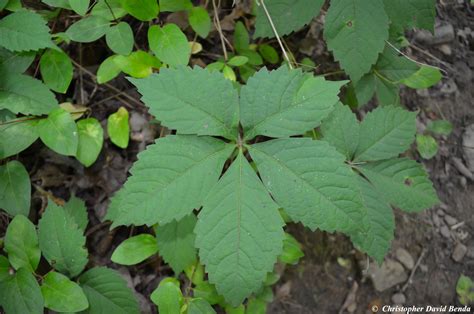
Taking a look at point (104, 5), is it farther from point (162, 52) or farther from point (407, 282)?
point (407, 282)

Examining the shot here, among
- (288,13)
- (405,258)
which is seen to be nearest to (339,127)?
(288,13)

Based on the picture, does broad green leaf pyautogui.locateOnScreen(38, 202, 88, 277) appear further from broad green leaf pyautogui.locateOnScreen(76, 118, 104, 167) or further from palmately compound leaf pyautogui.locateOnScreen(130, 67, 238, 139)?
palmately compound leaf pyautogui.locateOnScreen(130, 67, 238, 139)

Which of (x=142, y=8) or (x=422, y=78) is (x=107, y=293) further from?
(x=422, y=78)

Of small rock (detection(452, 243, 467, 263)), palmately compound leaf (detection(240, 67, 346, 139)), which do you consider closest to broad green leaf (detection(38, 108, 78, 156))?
palmately compound leaf (detection(240, 67, 346, 139))

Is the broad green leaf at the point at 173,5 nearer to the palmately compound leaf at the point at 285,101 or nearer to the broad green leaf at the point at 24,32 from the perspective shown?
the broad green leaf at the point at 24,32

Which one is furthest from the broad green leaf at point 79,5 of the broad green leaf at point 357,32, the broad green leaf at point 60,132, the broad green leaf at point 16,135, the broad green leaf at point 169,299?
the broad green leaf at point 169,299
